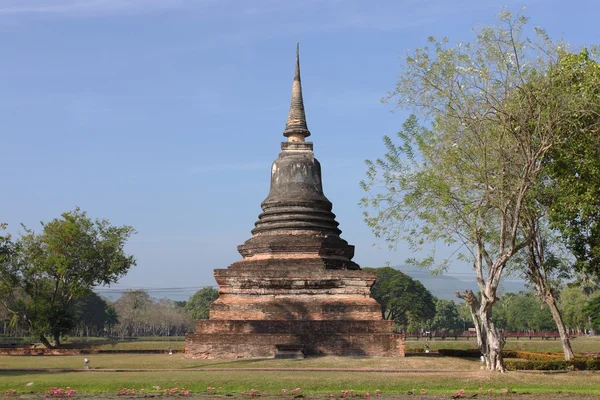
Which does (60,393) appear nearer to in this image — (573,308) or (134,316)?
(573,308)

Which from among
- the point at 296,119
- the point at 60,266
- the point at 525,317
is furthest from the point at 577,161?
the point at 525,317

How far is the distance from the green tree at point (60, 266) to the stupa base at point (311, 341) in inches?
724

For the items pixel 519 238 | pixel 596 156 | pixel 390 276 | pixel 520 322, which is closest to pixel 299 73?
pixel 519 238

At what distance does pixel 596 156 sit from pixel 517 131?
4.67m

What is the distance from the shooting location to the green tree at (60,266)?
42.8 metres

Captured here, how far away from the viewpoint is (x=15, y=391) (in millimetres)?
17078

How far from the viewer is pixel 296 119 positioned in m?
36.3

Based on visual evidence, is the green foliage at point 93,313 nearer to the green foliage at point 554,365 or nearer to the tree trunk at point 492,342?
the green foliage at point 554,365

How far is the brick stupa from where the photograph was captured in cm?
2692

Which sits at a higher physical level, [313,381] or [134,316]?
[134,316]

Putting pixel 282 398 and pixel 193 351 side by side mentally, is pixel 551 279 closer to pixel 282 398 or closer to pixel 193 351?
pixel 193 351

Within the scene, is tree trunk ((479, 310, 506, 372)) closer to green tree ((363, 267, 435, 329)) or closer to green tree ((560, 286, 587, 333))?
green tree ((363, 267, 435, 329))

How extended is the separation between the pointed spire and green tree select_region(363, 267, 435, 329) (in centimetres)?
4713

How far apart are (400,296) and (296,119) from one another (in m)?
50.1
